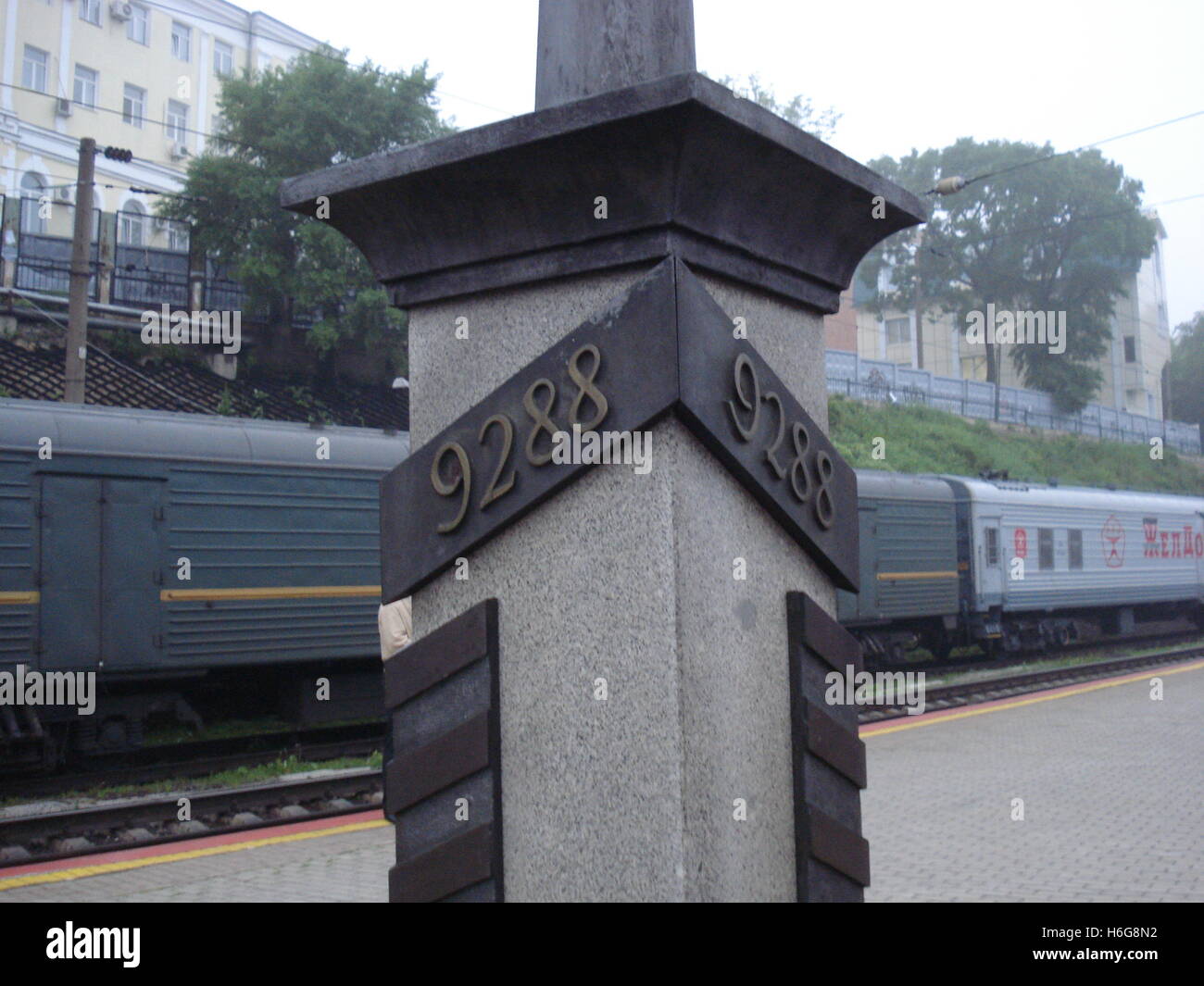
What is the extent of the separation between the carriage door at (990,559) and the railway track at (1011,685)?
205 centimetres

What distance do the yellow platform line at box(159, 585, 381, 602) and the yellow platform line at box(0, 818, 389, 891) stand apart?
11.5 ft

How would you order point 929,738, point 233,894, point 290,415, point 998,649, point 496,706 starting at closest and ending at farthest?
point 496,706 → point 233,894 → point 929,738 → point 998,649 → point 290,415

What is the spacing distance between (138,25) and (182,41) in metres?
1.75

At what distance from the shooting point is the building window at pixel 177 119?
3800 centimetres

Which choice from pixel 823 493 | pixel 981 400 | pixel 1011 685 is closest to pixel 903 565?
pixel 1011 685

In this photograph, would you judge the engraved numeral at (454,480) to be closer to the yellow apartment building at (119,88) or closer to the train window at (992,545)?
the train window at (992,545)

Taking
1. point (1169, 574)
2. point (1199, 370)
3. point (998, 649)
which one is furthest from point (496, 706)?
point (1199, 370)

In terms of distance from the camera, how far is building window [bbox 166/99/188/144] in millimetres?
38000

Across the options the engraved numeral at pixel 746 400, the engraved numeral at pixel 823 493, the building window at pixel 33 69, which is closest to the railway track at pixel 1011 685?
the engraved numeral at pixel 823 493

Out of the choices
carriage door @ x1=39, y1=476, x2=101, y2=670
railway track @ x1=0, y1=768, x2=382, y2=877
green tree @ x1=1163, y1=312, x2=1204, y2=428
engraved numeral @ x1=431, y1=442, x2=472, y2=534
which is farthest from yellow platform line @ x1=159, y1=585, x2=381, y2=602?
green tree @ x1=1163, y1=312, x2=1204, y2=428

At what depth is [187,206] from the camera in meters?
26.8

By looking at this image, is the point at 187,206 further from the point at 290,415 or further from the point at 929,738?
the point at 929,738

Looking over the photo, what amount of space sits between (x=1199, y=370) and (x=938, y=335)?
28879 mm

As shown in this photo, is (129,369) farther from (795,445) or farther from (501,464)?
(795,445)
